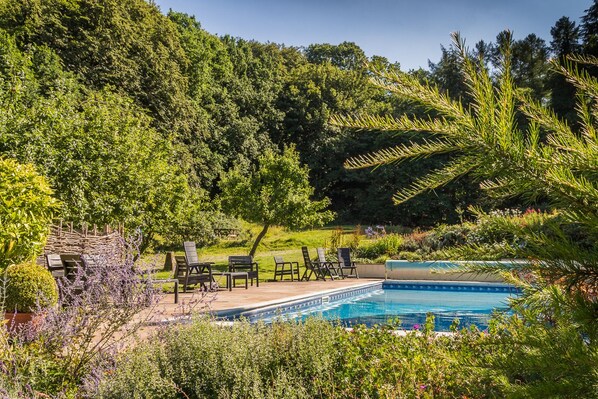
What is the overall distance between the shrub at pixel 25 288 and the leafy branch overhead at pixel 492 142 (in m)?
5.78

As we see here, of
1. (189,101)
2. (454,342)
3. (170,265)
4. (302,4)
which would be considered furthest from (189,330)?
(189,101)

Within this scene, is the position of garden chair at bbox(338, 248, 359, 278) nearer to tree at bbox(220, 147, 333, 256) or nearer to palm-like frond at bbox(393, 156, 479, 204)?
tree at bbox(220, 147, 333, 256)

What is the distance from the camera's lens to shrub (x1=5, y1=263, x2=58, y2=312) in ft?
19.0

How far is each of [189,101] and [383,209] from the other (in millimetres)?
12606

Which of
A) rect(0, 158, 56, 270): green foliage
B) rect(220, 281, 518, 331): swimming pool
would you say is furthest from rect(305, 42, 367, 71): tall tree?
rect(0, 158, 56, 270): green foliage

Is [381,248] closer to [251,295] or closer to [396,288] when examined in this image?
[396,288]

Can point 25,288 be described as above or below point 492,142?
below

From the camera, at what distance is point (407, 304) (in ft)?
41.0

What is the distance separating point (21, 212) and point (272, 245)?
19025mm

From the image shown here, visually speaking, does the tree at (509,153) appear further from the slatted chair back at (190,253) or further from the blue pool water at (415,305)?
the slatted chair back at (190,253)

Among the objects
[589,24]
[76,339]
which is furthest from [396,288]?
[589,24]

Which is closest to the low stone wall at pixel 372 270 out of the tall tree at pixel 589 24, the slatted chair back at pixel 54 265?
the slatted chair back at pixel 54 265

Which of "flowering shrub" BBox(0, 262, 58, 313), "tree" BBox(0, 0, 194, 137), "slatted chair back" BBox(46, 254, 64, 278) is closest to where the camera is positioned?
"flowering shrub" BBox(0, 262, 58, 313)

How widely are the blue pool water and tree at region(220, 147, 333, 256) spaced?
3.89 metres
